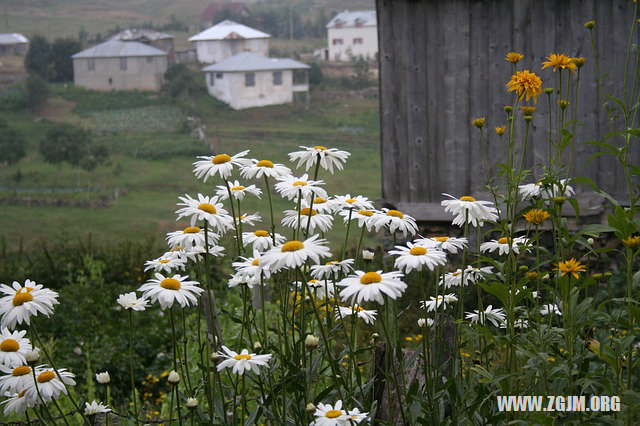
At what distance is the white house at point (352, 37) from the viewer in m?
37.6

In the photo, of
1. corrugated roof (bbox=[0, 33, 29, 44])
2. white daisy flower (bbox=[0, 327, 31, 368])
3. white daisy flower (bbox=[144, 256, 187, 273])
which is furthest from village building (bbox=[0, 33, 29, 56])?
white daisy flower (bbox=[0, 327, 31, 368])

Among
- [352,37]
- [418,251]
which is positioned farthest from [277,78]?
[418,251]

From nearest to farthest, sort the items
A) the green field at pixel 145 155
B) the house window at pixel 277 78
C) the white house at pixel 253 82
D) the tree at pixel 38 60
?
the green field at pixel 145 155
the white house at pixel 253 82
the house window at pixel 277 78
the tree at pixel 38 60

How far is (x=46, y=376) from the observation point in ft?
6.17

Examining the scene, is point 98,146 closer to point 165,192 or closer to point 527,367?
point 165,192

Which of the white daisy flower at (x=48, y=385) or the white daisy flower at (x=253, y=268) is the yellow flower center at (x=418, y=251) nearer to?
the white daisy flower at (x=253, y=268)

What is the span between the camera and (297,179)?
2.03 meters

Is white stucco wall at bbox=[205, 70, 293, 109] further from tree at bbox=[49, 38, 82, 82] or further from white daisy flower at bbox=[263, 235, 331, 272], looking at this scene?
white daisy flower at bbox=[263, 235, 331, 272]

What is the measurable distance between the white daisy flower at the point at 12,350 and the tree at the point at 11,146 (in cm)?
2414

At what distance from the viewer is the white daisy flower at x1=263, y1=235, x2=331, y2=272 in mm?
1583

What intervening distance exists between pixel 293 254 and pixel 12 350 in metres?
0.76

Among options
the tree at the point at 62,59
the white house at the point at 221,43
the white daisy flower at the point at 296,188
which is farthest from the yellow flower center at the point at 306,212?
the white house at the point at 221,43

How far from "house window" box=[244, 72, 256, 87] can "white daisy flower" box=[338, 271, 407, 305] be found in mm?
30295

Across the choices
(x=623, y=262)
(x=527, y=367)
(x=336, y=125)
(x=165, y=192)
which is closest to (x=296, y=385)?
(x=527, y=367)
